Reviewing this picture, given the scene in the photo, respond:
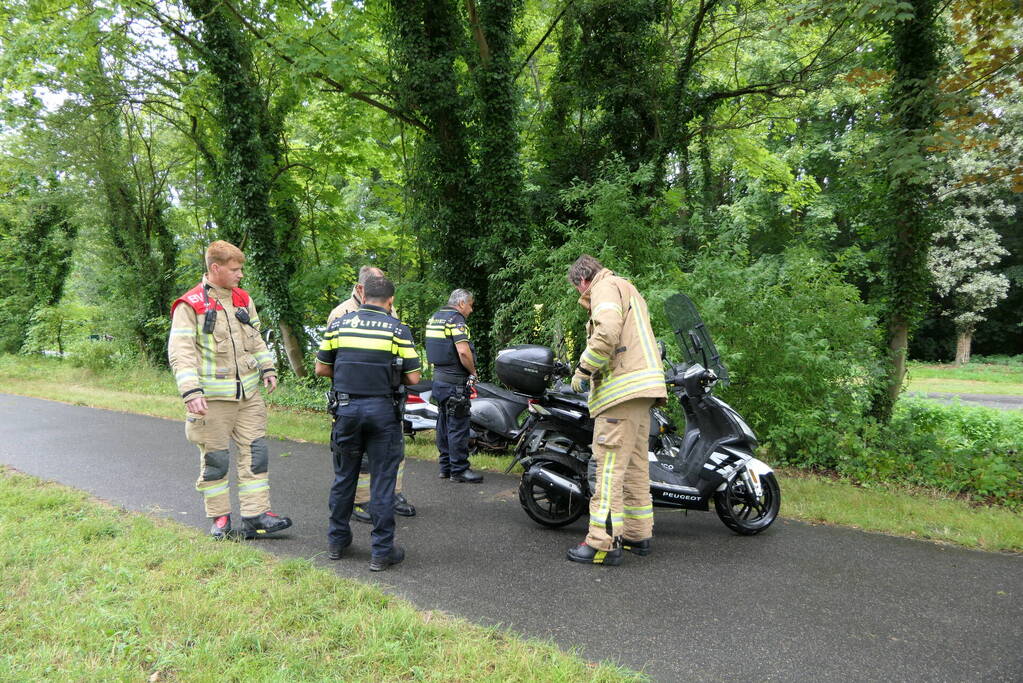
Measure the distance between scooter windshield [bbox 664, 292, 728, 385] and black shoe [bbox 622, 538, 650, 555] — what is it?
4.41 ft

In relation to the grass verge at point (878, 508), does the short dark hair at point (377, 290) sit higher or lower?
higher

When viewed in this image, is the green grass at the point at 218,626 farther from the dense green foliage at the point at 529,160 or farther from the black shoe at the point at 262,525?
the dense green foliage at the point at 529,160

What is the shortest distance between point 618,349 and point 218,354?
2823 mm

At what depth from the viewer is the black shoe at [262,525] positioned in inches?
181

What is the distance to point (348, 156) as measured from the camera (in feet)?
50.1

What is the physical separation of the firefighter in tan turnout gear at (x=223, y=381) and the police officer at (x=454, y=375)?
1.88m

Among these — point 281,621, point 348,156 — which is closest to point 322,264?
point 348,156

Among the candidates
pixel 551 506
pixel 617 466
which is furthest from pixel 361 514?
pixel 617 466

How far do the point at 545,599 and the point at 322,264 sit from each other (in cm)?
1312

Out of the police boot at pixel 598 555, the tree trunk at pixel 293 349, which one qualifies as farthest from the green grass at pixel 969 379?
the police boot at pixel 598 555

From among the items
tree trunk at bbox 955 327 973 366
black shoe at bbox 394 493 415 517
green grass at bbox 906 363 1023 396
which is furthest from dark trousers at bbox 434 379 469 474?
tree trunk at bbox 955 327 973 366

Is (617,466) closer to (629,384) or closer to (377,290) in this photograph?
(629,384)

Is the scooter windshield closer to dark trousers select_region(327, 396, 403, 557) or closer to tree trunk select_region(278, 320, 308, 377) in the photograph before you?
dark trousers select_region(327, 396, 403, 557)

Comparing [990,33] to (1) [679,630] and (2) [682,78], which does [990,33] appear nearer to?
(2) [682,78]
